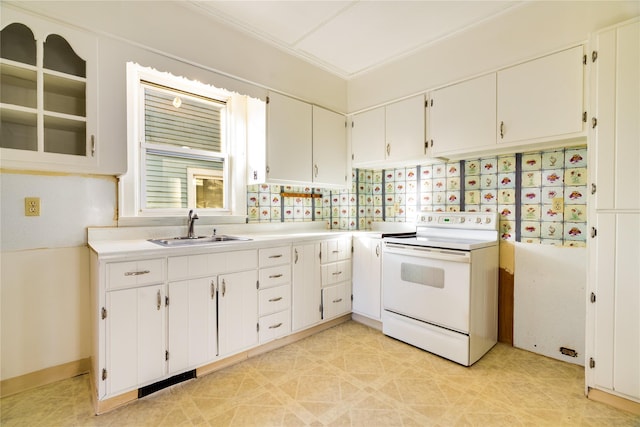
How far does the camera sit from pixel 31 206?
73.5 inches

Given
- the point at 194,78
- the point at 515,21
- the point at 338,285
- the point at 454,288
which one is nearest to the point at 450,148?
the point at 515,21

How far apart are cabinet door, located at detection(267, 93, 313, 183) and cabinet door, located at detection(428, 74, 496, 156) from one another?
1190mm

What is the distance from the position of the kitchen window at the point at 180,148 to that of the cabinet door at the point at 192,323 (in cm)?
78

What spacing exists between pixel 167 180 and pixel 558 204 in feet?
10.5

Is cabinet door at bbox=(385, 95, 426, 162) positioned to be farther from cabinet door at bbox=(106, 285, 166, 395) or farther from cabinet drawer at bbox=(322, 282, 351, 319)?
cabinet door at bbox=(106, 285, 166, 395)

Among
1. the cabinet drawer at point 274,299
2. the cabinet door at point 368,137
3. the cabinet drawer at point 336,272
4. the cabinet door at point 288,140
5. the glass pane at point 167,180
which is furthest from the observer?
the cabinet door at point 368,137

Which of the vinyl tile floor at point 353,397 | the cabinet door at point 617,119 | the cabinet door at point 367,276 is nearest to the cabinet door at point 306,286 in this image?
the vinyl tile floor at point 353,397

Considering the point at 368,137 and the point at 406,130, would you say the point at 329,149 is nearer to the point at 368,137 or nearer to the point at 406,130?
the point at 368,137

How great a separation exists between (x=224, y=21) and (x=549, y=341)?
359 centimetres

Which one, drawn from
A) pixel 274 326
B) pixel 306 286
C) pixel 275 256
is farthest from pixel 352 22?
pixel 274 326

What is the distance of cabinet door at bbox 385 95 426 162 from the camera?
272cm

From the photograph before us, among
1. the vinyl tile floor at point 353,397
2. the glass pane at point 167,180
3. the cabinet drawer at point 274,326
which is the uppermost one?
the glass pane at point 167,180

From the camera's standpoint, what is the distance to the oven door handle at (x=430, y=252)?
2.18m

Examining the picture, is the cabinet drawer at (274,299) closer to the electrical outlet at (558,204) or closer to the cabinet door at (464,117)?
the cabinet door at (464,117)
